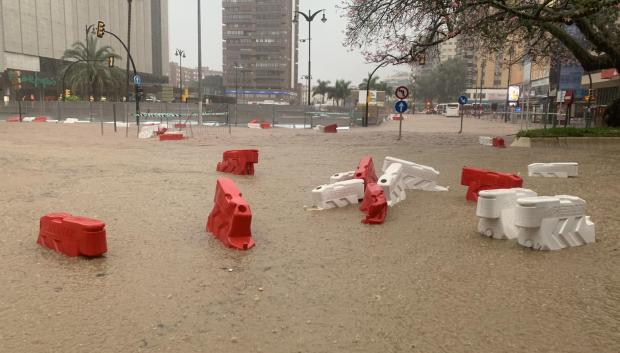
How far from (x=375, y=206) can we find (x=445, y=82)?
122369 mm

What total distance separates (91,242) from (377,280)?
280 cm

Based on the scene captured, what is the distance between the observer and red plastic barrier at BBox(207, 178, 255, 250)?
552cm

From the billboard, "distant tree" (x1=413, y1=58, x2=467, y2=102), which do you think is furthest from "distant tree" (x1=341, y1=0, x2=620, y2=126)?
"distant tree" (x1=413, y1=58, x2=467, y2=102)

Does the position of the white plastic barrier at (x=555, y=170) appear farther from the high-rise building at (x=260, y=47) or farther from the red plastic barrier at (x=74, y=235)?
the high-rise building at (x=260, y=47)

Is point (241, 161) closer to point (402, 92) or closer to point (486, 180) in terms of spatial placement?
point (486, 180)

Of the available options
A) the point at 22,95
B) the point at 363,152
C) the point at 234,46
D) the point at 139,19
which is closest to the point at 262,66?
the point at 234,46

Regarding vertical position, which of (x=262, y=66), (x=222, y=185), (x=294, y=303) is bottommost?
(x=294, y=303)

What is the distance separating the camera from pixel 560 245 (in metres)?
5.39

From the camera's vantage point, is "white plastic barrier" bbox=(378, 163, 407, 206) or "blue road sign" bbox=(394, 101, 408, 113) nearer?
"white plastic barrier" bbox=(378, 163, 407, 206)

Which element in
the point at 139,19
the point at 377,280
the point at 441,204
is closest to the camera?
the point at 377,280

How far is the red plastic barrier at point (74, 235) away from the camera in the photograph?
16.3 ft

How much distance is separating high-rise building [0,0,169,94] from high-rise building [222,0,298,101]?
2964cm

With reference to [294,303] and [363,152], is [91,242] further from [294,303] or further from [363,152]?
[363,152]

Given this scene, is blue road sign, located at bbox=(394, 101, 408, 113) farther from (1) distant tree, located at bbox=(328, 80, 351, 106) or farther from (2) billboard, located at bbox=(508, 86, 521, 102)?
(1) distant tree, located at bbox=(328, 80, 351, 106)
